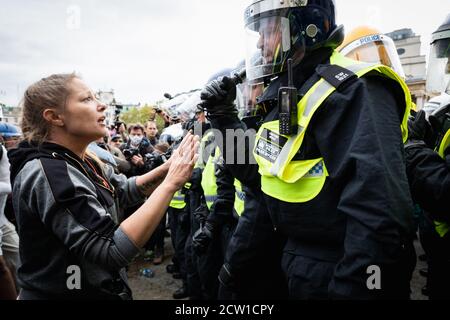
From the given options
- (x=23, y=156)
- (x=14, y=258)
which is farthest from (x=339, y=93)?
(x=14, y=258)

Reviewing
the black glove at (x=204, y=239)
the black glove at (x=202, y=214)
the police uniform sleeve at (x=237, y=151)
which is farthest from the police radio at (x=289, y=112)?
the black glove at (x=202, y=214)

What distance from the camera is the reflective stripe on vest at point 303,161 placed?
1411 millimetres

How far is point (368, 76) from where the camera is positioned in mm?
1391

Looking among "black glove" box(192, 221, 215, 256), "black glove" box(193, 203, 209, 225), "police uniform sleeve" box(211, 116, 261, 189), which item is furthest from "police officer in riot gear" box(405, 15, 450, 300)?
"black glove" box(193, 203, 209, 225)

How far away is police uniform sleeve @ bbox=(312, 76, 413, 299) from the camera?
121 cm

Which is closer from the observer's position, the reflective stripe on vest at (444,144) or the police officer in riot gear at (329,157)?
the police officer in riot gear at (329,157)

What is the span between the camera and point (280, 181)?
1.59 m

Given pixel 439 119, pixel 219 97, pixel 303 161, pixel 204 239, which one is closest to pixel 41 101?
pixel 219 97

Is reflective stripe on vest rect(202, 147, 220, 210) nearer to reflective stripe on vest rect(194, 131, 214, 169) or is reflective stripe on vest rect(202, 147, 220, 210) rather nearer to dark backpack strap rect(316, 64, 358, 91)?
reflective stripe on vest rect(194, 131, 214, 169)

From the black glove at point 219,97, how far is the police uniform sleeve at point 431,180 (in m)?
1.24

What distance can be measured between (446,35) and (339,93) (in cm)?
195

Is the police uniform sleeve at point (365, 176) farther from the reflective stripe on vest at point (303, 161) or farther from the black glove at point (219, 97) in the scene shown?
the black glove at point (219, 97)

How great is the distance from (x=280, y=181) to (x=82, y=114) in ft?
3.59
